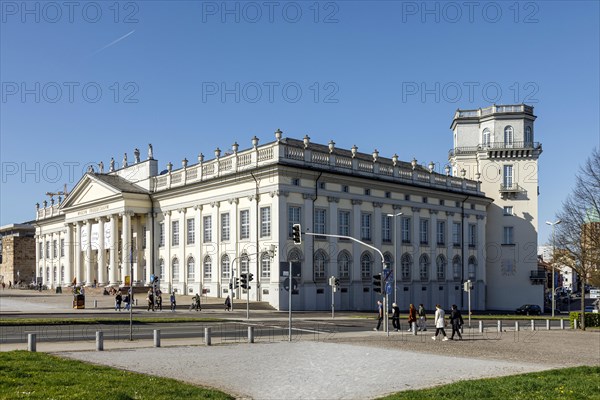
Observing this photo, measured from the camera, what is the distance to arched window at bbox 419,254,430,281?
76.1 metres

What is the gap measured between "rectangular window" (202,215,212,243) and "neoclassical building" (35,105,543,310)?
108mm

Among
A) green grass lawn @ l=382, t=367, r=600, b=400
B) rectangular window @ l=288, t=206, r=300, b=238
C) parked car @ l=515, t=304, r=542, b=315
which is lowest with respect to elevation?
parked car @ l=515, t=304, r=542, b=315

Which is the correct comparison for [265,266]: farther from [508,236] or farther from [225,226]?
[508,236]

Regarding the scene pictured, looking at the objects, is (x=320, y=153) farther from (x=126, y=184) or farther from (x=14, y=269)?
(x=14, y=269)

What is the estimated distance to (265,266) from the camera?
205ft

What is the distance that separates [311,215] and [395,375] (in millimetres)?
43565

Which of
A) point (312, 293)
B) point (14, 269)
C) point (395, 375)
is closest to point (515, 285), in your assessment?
point (312, 293)

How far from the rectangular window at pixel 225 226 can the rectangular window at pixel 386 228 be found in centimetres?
1569

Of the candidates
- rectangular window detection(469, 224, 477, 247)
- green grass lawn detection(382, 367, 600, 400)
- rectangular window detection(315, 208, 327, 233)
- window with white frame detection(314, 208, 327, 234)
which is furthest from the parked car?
green grass lawn detection(382, 367, 600, 400)

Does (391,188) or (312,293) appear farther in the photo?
(391,188)

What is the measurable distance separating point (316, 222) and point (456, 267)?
24.6 metres

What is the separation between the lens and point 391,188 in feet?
237

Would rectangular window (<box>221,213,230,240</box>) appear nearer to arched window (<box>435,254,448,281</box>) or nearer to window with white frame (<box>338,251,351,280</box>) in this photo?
window with white frame (<box>338,251,351,280</box>)

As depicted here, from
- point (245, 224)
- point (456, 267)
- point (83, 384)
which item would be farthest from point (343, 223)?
point (83, 384)
